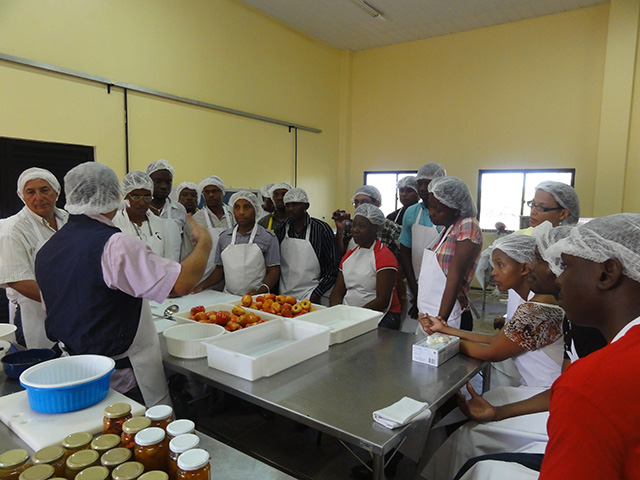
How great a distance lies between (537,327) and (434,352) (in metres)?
0.43

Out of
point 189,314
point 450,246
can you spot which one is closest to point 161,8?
point 189,314

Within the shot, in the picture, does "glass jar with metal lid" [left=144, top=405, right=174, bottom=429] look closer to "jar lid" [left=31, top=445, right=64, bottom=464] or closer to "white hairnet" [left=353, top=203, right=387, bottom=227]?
"jar lid" [left=31, top=445, right=64, bottom=464]

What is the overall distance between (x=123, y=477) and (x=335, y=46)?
24.3ft

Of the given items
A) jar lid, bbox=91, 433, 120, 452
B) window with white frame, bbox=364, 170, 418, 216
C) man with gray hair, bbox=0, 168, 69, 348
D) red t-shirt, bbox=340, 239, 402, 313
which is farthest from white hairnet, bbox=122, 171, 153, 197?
window with white frame, bbox=364, 170, 418, 216

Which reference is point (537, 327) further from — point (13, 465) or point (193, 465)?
point (13, 465)

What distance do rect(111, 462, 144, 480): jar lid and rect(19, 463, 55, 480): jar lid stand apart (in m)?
0.12

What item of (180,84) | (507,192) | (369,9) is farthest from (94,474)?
(507,192)

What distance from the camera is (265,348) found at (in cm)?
181

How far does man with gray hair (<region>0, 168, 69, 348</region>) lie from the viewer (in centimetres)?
206

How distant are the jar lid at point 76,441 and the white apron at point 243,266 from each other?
189 centimetres

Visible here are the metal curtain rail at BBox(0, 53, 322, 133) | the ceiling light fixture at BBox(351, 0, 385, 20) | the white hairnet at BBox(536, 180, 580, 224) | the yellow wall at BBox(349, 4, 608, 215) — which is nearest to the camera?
the white hairnet at BBox(536, 180, 580, 224)

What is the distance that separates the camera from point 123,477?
0.78m

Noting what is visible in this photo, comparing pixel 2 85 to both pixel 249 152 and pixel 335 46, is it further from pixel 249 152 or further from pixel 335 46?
pixel 335 46

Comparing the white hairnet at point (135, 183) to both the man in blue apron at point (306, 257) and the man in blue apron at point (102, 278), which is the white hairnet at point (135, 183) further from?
the man in blue apron at point (102, 278)
